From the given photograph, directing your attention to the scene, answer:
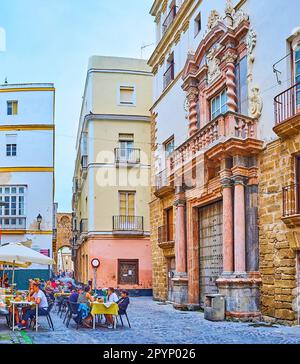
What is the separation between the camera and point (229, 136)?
1511 cm

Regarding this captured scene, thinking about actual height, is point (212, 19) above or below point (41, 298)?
above

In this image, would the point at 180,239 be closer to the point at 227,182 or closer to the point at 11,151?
Result: the point at 227,182

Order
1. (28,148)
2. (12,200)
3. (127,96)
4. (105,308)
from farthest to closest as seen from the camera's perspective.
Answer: (28,148)
(127,96)
(12,200)
(105,308)

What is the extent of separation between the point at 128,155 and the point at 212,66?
1123 cm

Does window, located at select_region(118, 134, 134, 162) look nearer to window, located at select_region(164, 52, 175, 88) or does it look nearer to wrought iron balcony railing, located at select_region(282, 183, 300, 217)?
window, located at select_region(164, 52, 175, 88)

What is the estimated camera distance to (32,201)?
29.1 metres

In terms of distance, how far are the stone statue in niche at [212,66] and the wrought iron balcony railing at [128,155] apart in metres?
10.5

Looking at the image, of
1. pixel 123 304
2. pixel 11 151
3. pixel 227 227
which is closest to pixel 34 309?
pixel 123 304

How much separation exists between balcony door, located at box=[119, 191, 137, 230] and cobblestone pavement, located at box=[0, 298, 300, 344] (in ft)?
41.7

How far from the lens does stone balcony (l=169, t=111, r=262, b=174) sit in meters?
14.9

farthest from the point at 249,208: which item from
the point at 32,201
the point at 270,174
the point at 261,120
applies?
the point at 32,201

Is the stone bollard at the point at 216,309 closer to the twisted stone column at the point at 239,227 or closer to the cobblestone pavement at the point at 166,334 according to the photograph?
the cobblestone pavement at the point at 166,334

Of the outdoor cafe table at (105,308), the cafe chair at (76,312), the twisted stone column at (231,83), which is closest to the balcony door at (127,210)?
the twisted stone column at (231,83)
